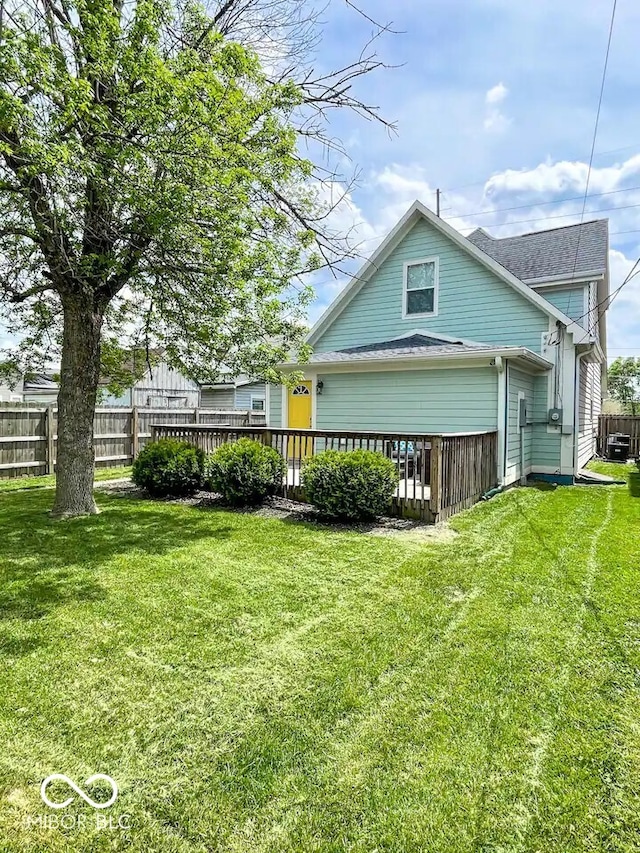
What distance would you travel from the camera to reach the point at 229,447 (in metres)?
8.02

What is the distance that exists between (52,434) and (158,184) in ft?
26.3

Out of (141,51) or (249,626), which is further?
(141,51)

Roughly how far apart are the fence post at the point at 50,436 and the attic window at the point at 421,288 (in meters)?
8.86

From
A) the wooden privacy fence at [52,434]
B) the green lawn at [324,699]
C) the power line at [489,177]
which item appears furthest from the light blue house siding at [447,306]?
the green lawn at [324,699]

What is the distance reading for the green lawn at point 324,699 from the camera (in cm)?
192

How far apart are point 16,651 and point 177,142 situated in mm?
4626

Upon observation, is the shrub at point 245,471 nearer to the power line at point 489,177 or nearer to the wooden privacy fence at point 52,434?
Result: the wooden privacy fence at point 52,434

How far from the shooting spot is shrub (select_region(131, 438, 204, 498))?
8.51 meters

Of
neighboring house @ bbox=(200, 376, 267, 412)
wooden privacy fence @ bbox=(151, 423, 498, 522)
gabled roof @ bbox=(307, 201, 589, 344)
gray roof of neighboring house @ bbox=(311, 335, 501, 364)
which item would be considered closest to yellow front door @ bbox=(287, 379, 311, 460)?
gray roof of neighboring house @ bbox=(311, 335, 501, 364)

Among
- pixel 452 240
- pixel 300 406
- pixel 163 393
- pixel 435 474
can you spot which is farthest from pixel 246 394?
pixel 435 474

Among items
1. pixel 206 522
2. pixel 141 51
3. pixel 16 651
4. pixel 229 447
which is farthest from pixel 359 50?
pixel 16 651

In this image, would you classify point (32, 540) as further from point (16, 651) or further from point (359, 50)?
point (359, 50)

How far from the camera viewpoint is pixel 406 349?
10.8 metres

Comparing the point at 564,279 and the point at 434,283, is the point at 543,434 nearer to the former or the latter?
the point at 564,279
